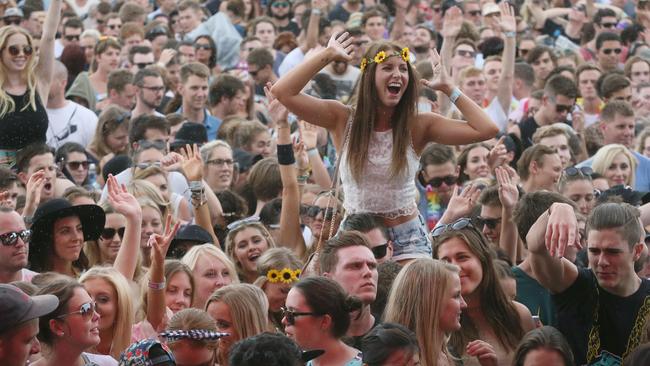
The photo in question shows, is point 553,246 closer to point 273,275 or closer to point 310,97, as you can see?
point 273,275

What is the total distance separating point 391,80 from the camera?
24.6ft

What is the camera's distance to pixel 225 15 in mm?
17578

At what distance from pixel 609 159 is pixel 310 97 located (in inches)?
160

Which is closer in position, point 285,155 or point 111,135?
point 285,155

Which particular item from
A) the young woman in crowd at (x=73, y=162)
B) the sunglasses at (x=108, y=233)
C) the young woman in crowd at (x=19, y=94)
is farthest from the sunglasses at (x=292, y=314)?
the young woman in crowd at (x=73, y=162)

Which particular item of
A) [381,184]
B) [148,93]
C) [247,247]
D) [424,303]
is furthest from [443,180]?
[424,303]

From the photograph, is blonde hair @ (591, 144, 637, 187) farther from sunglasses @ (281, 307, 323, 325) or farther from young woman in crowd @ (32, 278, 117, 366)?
young woman in crowd @ (32, 278, 117, 366)

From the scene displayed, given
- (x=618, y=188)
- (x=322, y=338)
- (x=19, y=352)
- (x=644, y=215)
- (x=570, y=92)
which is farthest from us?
(x=570, y=92)

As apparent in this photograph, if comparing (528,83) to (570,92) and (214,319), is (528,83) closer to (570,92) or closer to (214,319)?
(570,92)

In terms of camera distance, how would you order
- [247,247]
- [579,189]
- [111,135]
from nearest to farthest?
[247,247], [579,189], [111,135]

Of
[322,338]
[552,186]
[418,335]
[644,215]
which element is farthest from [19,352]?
[552,186]

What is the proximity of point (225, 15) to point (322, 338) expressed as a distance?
39.8ft

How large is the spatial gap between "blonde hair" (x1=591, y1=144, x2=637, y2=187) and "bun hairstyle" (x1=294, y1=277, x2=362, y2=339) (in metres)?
5.36

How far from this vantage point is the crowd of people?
5.91 meters
